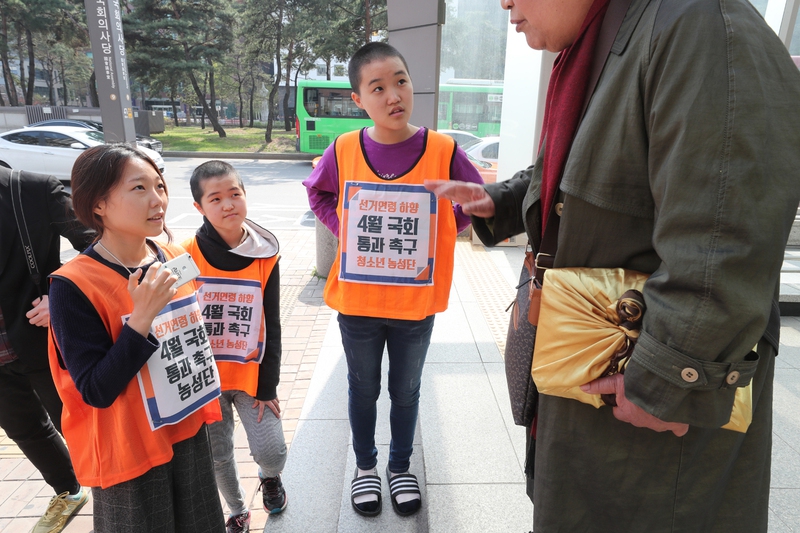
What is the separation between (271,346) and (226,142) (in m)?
24.8

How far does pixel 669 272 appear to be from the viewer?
2.67 feet

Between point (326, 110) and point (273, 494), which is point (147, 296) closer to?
point (273, 494)

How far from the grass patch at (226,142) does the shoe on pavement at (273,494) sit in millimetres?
20572

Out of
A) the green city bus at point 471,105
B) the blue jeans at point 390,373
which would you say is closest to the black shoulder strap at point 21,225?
the blue jeans at point 390,373

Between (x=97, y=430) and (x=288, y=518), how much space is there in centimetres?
107

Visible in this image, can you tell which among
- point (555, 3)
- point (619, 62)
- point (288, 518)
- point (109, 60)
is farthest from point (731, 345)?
point (109, 60)

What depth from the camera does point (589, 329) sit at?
0.94 meters

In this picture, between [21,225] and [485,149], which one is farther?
[485,149]

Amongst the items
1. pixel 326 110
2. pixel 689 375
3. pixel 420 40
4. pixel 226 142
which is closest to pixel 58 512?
pixel 689 375

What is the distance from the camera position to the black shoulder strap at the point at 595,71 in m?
0.97

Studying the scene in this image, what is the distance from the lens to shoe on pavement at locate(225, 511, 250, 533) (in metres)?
1.99

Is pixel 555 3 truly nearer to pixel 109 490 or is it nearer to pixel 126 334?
pixel 126 334

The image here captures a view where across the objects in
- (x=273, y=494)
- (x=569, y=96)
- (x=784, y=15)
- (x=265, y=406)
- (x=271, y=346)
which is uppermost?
(x=784, y=15)

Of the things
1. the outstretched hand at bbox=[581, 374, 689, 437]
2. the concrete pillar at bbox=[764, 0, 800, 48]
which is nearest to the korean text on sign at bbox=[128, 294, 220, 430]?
the outstretched hand at bbox=[581, 374, 689, 437]
